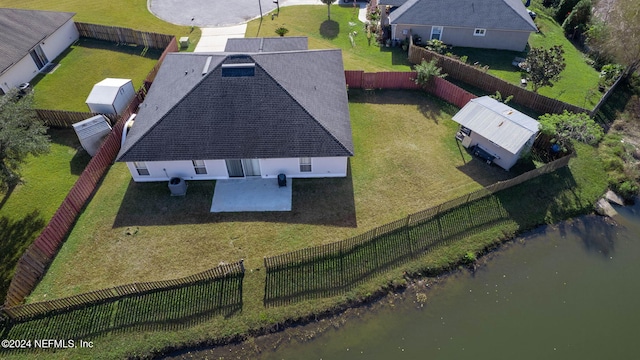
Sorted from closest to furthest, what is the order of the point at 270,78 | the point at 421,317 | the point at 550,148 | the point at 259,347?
the point at 259,347, the point at 421,317, the point at 270,78, the point at 550,148

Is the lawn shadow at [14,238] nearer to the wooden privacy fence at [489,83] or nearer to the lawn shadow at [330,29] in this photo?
the lawn shadow at [330,29]

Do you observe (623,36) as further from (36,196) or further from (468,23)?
(36,196)

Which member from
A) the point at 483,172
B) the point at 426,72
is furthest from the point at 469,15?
the point at 483,172

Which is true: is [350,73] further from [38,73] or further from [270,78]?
[38,73]

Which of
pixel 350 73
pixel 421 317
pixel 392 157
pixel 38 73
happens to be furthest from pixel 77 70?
pixel 421 317

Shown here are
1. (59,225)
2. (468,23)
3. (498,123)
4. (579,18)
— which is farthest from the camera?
(579,18)

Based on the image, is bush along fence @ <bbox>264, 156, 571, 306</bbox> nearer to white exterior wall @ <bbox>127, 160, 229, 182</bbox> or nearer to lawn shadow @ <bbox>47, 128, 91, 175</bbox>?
white exterior wall @ <bbox>127, 160, 229, 182</bbox>
